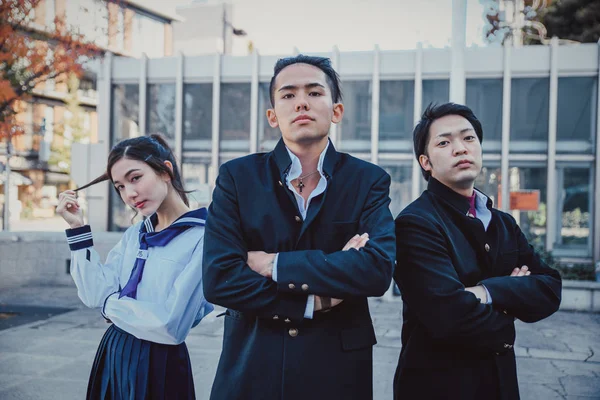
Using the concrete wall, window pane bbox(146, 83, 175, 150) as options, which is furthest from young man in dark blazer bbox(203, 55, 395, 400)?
window pane bbox(146, 83, 175, 150)

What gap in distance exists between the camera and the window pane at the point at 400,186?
1109cm

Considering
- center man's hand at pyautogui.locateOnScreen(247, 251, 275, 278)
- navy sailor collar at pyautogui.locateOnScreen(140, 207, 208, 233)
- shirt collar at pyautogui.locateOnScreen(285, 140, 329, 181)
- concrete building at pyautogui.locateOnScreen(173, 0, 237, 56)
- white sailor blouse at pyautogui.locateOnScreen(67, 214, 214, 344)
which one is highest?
concrete building at pyautogui.locateOnScreen(173, 0, 237, 56)

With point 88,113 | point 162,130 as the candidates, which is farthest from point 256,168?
point 88,113

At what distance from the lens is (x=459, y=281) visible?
2113mm

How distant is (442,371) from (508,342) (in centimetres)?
30

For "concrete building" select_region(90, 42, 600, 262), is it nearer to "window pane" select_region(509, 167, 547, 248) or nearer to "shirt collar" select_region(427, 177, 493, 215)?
"window pane" select_region(509, 167, 547, 248)

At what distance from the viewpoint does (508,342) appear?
82.6 inches

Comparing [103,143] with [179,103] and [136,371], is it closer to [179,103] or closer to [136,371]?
[179,103]

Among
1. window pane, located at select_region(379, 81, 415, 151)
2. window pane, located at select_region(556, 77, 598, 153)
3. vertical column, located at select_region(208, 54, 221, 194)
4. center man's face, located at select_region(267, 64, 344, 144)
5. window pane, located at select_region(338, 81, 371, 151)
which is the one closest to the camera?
center man's face, located at select_region(267, 64, 344, 144)

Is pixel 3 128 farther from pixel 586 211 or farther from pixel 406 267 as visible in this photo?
pixel 586 211

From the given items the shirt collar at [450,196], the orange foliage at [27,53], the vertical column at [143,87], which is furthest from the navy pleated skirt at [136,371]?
the vertical column at [143,87]

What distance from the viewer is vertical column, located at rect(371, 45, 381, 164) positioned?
1120 centimetres

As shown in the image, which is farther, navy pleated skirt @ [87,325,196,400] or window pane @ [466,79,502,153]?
window pane @ [466,79,502,153]

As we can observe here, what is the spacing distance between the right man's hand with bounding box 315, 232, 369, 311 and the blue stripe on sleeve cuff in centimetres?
125
